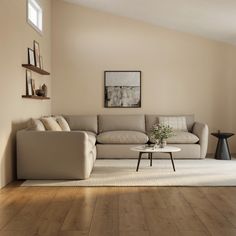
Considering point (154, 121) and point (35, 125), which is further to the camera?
point (154, 121)

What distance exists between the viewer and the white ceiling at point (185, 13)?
5797mm

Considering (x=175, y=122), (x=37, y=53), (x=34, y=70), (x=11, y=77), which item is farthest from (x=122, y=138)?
(x=11, y=77)

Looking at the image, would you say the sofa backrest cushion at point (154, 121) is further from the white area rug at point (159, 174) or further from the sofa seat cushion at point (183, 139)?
the white area rug at point (159, 174)

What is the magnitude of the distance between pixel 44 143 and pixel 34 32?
221cm

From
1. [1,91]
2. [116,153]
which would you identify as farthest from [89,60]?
[1,91]

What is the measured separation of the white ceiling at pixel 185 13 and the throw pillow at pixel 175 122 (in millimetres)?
1811

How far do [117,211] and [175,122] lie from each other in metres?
4.14

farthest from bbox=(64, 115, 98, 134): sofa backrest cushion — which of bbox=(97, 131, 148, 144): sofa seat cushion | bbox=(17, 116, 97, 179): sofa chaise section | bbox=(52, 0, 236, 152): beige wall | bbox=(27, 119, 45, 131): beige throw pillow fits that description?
bbox=(17, 116, 97, 179): sofa chaise section

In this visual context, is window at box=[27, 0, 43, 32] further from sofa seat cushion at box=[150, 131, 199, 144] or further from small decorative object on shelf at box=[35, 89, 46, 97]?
sofa seat cushion at box=[150, 131, 199, 144]

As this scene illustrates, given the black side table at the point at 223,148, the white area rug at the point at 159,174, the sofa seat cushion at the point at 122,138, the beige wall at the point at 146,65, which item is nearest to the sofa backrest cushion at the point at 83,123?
the beige wall at the point at 146,65

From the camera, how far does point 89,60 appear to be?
298 inches

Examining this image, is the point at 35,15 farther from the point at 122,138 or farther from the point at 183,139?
the point at 183,139

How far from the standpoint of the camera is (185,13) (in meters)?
6.36

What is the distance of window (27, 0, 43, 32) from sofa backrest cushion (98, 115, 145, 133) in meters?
2.15
